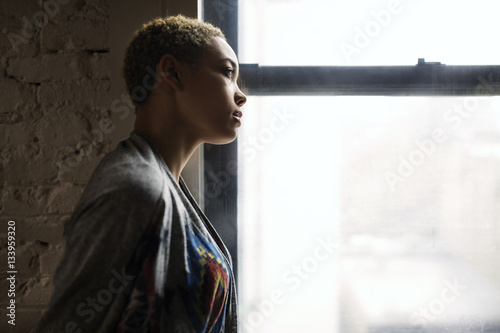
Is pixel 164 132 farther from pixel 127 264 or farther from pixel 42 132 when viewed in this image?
pixel 42 132

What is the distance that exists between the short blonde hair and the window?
1.29 feet

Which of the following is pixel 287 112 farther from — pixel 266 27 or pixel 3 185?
pixel 3 185

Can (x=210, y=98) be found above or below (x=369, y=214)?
above

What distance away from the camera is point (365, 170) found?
1.19 metres

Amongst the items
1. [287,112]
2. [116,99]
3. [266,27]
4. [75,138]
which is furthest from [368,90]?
[75,138]

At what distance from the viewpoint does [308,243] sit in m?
1.20

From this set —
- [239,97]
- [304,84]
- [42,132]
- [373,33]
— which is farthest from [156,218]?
[373,33]

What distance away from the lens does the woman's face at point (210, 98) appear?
76 centimetres

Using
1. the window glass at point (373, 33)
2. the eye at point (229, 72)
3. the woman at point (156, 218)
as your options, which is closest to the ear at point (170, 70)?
the woman at point (156, 218)

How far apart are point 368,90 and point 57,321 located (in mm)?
A: 1063

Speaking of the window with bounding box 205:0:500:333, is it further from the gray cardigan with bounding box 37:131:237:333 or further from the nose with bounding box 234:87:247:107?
the gray cardigan with bounding box 37:131:237:333

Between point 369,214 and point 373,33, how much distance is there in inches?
24.1

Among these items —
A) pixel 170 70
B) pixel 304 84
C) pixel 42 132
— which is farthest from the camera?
pixel 304 84

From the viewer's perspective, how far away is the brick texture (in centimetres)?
102
